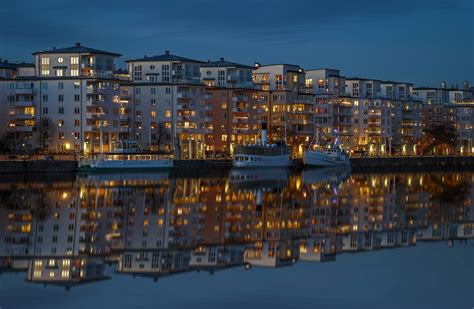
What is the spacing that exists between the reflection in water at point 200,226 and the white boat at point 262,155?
97.6ft

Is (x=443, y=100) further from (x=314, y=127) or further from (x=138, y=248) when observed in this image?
(x=138, y=248)

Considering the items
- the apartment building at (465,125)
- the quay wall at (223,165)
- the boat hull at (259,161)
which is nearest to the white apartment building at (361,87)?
the quay wall at (223,165)

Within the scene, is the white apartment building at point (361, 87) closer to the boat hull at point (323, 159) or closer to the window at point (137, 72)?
the boat hull at point (323, 159)

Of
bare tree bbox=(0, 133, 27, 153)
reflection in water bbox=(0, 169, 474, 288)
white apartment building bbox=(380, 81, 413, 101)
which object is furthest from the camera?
white apartment building bbox=(380, 81, 413, 101)

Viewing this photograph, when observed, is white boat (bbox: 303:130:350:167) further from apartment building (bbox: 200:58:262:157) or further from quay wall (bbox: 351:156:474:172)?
apartment building (bbox: 200:58:262:157)

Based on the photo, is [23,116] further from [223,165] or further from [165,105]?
[223,165]

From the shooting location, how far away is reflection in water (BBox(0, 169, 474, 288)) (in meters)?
21.3

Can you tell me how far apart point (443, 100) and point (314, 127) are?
45.8 metres

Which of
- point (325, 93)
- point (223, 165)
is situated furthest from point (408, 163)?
point (223, 165)

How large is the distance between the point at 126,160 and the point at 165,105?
13923 millimetres

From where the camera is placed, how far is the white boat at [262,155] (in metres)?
79.7

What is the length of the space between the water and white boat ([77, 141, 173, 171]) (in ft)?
88.5

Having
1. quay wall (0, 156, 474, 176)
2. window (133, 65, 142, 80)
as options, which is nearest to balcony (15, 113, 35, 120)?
quay wall (0, 156, 474, 176)

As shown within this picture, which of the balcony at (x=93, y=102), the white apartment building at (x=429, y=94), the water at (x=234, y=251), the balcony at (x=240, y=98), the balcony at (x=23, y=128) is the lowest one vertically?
the water at (x=234, y=251)
